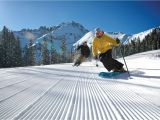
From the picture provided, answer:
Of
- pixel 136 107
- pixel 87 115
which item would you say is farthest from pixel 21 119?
pixel 136 107

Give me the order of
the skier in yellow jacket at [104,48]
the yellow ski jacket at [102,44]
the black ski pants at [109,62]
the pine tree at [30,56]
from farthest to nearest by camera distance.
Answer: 1. the pine tree at [30,56]
2. the yellow ski jacket at [102,44]
3. the skier in yellow jacket at [104,48]
4. the black ski pants at [109,62]

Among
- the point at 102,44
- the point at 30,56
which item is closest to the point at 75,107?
the point at 102,44

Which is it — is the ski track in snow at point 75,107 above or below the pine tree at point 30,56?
below

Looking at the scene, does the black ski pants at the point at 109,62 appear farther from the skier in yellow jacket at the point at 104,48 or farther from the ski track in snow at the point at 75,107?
the ski track in snow at the point at 75,107

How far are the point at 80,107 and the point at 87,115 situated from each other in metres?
0.53

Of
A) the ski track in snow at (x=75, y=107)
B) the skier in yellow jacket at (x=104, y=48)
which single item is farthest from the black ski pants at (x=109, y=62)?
the ski track in snow at (x=75, y=107)

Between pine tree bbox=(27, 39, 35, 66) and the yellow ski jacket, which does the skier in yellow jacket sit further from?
pine tree bbox=(27, 39, 35, 66)

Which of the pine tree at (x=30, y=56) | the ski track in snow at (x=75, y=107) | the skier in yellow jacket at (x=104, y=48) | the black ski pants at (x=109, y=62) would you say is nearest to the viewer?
the ski track in snow at (x=75, y=107)

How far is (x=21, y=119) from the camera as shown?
12.2 ft

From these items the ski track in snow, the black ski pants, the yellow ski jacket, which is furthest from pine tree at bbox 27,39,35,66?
the ski track in snow

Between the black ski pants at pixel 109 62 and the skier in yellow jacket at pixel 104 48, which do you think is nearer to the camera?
the black ski pants at pixel 109 62

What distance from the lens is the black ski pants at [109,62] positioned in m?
11.5

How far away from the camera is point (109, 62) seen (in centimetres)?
1183

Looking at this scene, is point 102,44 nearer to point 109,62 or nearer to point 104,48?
point 104,48
